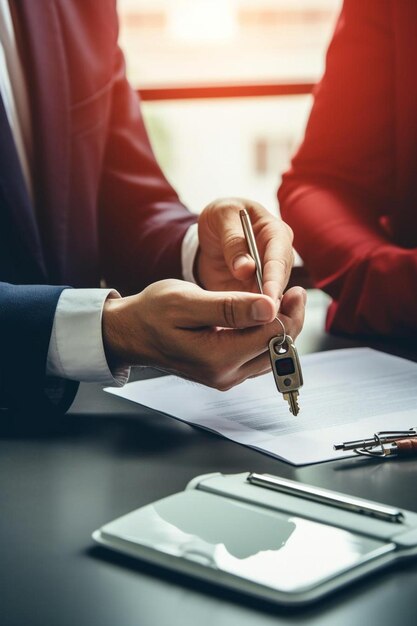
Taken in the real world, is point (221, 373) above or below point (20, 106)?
below

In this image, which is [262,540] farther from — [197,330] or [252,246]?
[252,246]

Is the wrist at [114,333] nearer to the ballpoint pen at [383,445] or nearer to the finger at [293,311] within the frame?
the finger at [293,311]

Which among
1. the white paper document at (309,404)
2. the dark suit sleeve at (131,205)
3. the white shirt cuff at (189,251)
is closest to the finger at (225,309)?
the white paper document at (309,404)

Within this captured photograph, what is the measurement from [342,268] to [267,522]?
0.85 m

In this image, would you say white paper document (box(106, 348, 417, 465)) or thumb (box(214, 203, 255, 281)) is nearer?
white paper document (box(106, 348, 417, 465))

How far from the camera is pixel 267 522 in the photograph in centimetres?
62

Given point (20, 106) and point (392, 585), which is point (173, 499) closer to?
point (392, 585)

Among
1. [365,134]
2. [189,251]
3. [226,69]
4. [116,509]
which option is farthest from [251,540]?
[226,69]

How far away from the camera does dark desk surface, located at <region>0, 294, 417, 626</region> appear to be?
1.73 ft

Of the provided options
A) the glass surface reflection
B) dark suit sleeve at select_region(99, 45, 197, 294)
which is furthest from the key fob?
dark suit sleeve at select_region(99, 45, 197, 294)

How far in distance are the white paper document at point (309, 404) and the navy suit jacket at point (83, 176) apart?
43 cm

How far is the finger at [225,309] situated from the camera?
867mm

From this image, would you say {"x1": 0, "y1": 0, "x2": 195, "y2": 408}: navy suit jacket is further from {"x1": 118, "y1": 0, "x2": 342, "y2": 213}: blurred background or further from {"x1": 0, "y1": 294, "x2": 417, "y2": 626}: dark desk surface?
{"x1": 118, "y1": 0, "x2": 342, "y2": 213}: blurred background

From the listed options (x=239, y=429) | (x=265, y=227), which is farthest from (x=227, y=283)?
(x=239, y=429)
